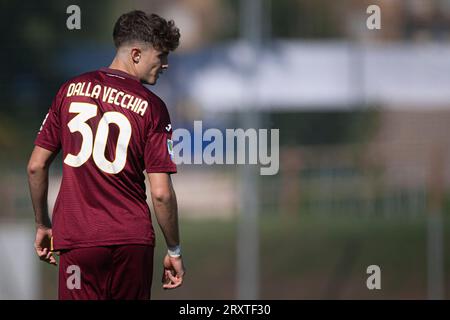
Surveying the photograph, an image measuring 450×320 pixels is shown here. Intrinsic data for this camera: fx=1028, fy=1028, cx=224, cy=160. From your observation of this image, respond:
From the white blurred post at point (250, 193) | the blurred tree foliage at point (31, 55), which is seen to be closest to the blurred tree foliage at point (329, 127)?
the white blurred post at point (250, 193)

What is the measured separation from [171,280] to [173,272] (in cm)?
3

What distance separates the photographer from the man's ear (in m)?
3.61

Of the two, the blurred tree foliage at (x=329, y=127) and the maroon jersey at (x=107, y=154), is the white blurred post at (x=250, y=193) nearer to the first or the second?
the blurred tree foliage at (x=329, y=127)

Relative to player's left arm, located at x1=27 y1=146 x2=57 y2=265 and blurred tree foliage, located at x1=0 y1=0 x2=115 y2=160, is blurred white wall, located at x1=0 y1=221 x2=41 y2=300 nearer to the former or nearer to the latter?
blurred tree foliage, located at x1=0 y1=0 x2=115 y2=160

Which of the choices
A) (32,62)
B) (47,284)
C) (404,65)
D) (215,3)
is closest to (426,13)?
(404,65)

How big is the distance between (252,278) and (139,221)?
5.79m

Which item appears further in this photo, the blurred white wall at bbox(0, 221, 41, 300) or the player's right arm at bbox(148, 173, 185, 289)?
the blurred white wall at bbox(0, 221, 41, 300)

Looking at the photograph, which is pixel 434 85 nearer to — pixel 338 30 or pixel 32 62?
pixel 338 30

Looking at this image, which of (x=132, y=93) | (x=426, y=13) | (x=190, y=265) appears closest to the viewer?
(x=132, y=93)

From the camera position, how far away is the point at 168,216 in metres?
3.59

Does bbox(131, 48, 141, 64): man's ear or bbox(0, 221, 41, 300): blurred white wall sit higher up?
bbox(131, 48, 141, 64): man's ear

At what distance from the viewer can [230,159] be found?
1053 centimetres

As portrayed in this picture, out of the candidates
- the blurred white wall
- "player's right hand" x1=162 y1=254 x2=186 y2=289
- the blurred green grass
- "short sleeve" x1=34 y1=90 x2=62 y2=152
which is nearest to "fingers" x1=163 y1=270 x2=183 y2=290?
"player's right hand" x1=162 y1=254 x2=186 y2=289

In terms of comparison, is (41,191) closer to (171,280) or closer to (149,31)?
(171,280)
